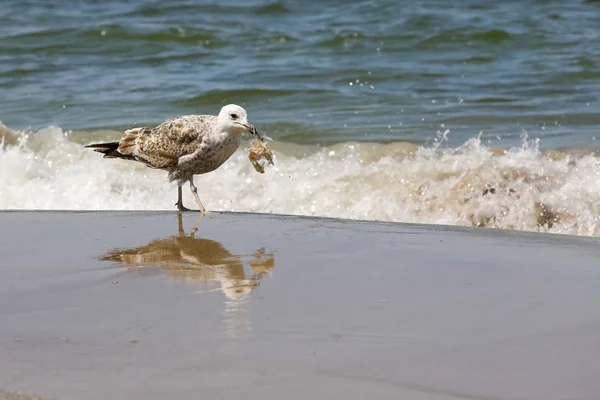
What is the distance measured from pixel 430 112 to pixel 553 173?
3224 mm

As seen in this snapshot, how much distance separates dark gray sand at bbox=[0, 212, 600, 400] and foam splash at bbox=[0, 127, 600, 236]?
1.87 metres

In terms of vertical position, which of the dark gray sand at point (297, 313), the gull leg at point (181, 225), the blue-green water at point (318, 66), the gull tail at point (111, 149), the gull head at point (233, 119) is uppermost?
the blue-green water at point (318, 66)

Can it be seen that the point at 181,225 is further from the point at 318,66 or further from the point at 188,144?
the point at 318,66

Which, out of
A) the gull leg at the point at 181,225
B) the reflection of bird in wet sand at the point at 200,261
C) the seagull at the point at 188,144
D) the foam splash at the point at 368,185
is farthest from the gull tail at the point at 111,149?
the reflection of bird in wet sand at the point at 200,261

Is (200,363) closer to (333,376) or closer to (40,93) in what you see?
(333,376)

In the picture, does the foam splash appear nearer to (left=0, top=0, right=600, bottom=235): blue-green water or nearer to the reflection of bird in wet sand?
(left=0, top=0, right=600, bottom=235): blue-green water

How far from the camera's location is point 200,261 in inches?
224

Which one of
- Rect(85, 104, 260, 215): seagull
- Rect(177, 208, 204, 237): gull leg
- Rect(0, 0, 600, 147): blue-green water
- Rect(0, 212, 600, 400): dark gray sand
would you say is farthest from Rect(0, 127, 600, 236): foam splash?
Rect(177, 208, 204, 237): gull leg

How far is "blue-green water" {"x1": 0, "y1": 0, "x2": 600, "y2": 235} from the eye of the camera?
30.1ft

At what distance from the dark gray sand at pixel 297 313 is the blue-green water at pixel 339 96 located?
2.57 m

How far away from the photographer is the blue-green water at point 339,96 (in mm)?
9180

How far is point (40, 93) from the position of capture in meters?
14.0

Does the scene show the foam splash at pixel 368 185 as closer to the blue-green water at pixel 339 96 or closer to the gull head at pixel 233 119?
the blue-green water at pixel 339 96

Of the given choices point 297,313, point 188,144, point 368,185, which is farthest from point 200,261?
point 368,185
